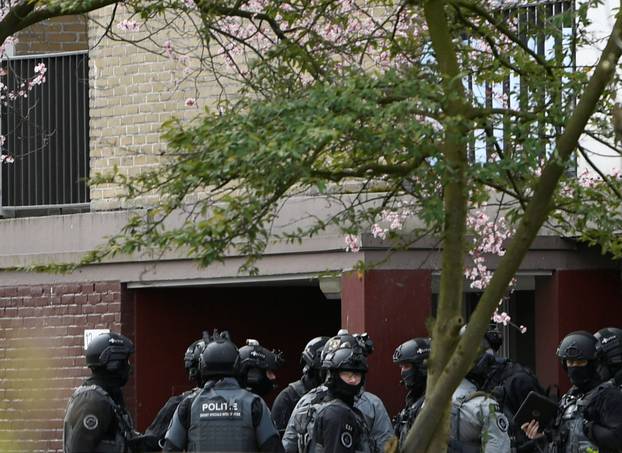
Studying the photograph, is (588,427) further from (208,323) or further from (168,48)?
(208,323)

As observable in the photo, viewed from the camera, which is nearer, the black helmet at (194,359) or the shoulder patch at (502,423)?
the shoulder patch at (502,423)

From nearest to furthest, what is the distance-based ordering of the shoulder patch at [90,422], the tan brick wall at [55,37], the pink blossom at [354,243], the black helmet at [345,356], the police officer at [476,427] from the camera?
the shoulder patch at [90,422] < the black helmet at [345,356] < the police officer at [476,427] < the pink blossom at [354,243] < the tan brick wall at [55,37]

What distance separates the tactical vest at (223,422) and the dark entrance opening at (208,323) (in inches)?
243

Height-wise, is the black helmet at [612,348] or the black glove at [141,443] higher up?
the black helmet at [612,348]

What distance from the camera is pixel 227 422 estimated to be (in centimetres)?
965

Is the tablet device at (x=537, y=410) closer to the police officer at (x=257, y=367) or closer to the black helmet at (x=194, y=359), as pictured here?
the police officer at (x=257, y=367)

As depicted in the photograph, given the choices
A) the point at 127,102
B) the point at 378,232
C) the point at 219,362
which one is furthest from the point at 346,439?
the point at 127,102

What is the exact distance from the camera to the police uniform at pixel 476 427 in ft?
33.8

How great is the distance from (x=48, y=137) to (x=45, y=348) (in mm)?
2335

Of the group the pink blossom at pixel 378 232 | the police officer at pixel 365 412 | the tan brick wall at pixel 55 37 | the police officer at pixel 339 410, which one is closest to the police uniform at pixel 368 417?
the police officer at pixel 365 412

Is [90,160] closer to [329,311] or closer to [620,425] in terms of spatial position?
[329,311]

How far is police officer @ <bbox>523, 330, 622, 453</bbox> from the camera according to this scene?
10.4m

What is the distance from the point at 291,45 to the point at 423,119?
5.28 ft

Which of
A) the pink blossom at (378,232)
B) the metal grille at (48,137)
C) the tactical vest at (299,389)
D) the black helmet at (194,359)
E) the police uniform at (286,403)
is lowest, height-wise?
the police uniform at (286,403)
